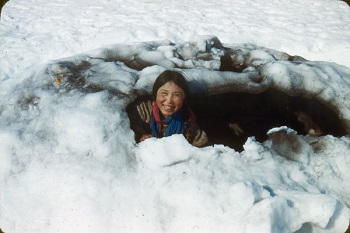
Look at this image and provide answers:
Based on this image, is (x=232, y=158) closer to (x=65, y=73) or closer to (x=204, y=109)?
(x=204, y=109)

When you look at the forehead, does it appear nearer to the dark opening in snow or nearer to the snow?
the snow

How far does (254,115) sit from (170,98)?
0.95 m

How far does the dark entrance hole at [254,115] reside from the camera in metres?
2.96

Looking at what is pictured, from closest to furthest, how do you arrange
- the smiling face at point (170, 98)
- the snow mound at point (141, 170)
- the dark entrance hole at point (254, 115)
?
the snow mound at point (141, 170) < the smiling face at point (170, 98) < the dark entrance hole at point (254, 115)

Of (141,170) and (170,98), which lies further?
(170,98)

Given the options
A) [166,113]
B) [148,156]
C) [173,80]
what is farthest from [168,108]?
[148,156]

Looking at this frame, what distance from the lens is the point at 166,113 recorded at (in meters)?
2.50

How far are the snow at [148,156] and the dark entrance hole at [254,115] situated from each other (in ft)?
0.26

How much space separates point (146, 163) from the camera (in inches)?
87.4

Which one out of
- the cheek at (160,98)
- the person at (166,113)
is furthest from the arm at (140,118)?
the cheek at (160,98)

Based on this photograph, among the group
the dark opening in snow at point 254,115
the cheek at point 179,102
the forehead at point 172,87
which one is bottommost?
the dark opening in snow at point 254,115

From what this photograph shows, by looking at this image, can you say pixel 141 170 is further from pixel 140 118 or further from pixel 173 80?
pixel 173 80

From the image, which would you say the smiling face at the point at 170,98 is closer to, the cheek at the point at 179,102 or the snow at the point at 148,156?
the cheek at the point at 179,102

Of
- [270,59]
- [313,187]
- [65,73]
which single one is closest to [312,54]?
[270,59]
